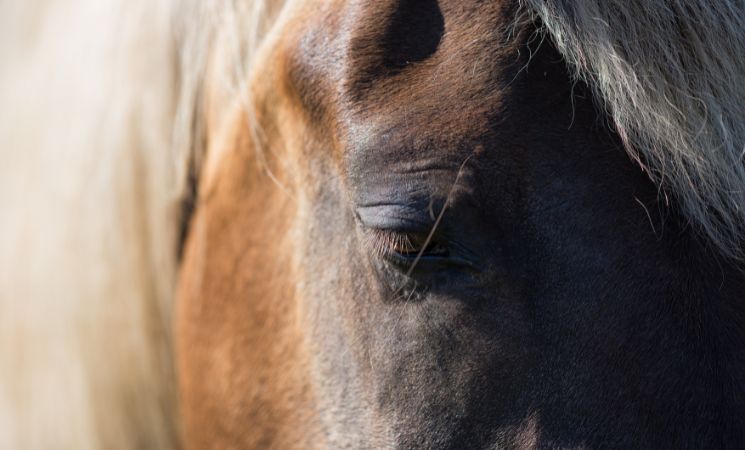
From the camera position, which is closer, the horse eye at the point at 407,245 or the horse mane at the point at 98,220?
the horse eye at the point at 407,245

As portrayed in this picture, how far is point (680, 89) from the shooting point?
2.89 feet

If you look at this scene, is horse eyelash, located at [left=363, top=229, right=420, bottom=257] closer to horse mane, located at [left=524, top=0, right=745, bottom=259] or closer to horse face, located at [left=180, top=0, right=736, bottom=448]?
horse face, located at [left=180, top=0, right=736, bottom=448]

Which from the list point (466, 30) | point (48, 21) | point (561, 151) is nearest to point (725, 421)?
point (561, 151)

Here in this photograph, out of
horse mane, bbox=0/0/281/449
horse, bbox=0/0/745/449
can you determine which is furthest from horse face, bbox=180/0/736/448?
horse mane, bbox=0/0/281/449

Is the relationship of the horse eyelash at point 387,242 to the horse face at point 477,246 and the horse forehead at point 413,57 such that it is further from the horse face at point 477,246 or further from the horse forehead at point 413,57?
the horse forehead at point 413,57

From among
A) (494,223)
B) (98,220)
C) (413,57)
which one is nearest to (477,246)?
(494,223)

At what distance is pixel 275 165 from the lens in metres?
1.23

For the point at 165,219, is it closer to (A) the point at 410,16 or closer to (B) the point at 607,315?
(A) the point at 410,16

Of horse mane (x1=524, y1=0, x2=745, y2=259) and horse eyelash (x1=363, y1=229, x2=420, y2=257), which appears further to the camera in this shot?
horse eyelash (x1=363, y1=229, x2=420, y2=257)

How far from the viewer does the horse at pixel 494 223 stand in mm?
870

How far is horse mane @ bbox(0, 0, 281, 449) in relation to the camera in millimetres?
1482

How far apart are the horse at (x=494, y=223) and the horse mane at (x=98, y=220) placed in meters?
0.27

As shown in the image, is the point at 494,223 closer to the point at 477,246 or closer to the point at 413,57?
the point at 477,246

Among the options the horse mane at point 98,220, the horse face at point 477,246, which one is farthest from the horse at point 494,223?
the horse mane at point 98,220
